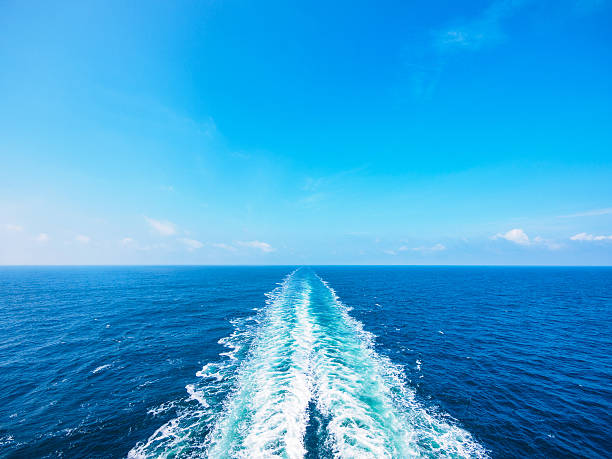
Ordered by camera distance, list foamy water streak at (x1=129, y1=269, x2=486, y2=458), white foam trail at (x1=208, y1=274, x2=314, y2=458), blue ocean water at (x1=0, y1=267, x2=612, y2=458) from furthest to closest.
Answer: blue ocean water at (x1=0, y1=267, x2=612, y2=458)
foamy water streak at (x1=129, y1=269, x2=486, y2=458)
white foam trail at (x1=208, y1=274, x2=314, y2=458)

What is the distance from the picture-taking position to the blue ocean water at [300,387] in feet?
49.6

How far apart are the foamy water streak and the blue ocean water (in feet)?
0.33

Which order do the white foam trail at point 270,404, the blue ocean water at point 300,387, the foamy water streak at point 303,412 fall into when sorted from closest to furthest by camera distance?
1. the white foam trail at point 270,404
2. the foamy water streak at point 303,412
3. the blue ocean water at point 300,387

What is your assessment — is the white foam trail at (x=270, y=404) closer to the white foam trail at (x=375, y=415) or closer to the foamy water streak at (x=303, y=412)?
the foamy water streak at (x=303, y=412)

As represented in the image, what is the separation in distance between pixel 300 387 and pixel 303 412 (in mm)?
2908

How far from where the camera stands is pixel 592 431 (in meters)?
16.9

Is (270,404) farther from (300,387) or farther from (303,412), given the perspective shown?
(300,387)

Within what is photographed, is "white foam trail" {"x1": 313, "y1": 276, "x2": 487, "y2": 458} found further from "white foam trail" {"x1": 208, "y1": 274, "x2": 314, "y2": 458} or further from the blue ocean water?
"white foam trail" {"x1": 208, "y1": 274, "x2": 314, "y2": 458}

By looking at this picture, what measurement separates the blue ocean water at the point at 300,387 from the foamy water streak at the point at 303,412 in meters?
0.10

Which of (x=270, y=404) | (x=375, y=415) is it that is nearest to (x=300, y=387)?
(x=270, y=404)

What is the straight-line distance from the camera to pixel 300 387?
20109mm

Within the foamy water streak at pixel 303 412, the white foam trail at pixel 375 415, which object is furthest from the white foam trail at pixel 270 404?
the white foam trail at pixel 375 415

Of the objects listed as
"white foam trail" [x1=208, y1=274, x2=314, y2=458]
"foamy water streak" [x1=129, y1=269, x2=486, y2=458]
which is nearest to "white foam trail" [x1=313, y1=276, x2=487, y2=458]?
"foamy water streak" [x1=129, y1=269, x2=486, y2=458]

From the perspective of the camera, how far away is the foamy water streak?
1430cm
